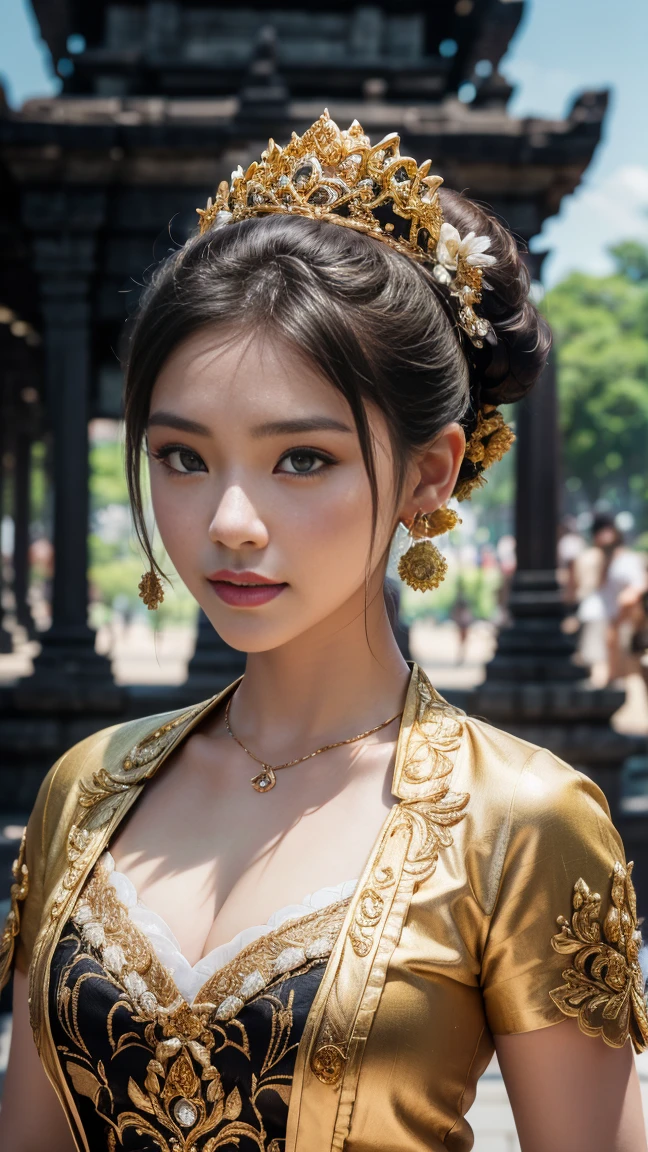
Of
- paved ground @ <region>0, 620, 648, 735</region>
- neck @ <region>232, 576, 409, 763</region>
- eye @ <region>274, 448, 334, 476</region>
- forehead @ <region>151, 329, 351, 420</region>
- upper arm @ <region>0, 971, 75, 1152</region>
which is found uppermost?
forehead @ <region>151, 329, 351, 420</region>

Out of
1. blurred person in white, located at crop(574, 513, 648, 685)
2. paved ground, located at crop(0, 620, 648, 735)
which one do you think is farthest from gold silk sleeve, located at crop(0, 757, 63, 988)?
blurred person in white, located at crop(574, 513, 648, 685)

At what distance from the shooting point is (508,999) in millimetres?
1273

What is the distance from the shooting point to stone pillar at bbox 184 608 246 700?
5.89 metres

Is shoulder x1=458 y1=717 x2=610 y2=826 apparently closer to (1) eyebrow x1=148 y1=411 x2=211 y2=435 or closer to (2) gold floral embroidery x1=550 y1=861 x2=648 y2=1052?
(2) gold floral embroidery x1=550 y1=861 x2=648 y2=1052

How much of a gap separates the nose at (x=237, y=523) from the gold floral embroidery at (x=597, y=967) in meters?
0.58

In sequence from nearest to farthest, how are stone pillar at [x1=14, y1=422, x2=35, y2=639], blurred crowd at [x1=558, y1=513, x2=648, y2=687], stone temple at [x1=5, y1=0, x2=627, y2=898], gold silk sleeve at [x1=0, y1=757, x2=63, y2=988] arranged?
gold silk sleeve at [x1=0, y1=757, x2=63, y2=988] < stone temple at [x1=5, y1=0, x2=627, y2=898] < blurred crowd at [x1=558, y1=513, x2=648, y2=687] < stone pillar at [x1=14, y1=422, x2=35, y2=639]

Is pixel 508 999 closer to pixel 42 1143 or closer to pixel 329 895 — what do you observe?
pixel 329 895

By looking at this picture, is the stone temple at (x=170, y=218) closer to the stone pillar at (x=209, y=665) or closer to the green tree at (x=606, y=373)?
the stone pillar at (x=209, y=665)

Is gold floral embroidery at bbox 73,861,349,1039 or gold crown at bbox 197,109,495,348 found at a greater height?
gold crown at bbox 197,109,495,348

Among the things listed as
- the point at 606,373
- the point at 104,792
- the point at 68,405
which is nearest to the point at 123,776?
the point at 104,792

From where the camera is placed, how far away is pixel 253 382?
52.4 inches

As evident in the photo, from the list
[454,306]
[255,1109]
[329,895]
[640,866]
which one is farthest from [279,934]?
[640,866]

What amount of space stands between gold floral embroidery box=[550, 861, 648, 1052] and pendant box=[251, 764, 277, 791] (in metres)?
0.46

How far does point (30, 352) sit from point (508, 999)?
10.8 metres
